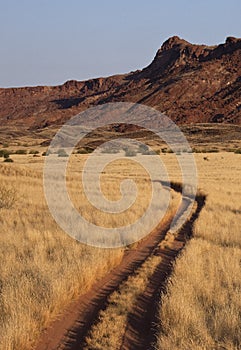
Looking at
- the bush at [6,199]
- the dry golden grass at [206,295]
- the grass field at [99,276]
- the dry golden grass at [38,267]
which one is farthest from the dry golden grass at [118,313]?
the bush at [6,199]

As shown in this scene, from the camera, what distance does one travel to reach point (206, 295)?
723cm

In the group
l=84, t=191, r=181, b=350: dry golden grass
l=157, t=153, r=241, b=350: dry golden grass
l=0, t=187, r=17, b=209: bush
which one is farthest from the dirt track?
l=0, t=187, r=17, b=209: bush

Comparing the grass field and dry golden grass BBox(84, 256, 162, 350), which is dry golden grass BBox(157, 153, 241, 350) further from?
dry golden grass BBox(84, 256, 162, 350)

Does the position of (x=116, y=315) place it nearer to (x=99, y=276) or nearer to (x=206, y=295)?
(x=206, y=295)

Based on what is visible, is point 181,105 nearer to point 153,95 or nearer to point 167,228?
point 153,95

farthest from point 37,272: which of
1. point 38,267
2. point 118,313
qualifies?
point 118,313

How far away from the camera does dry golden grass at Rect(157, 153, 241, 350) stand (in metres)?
5.64

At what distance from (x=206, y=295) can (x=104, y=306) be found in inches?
65.4

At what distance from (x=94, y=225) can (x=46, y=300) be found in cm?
686

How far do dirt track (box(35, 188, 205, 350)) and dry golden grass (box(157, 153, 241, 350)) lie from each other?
268mm

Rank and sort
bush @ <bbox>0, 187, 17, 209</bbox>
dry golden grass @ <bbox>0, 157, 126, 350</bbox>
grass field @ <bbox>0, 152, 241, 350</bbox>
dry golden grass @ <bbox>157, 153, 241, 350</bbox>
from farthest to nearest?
bush @ <bbox>0, 187, 17, 209</bbox> < dry golden grass @ <bbox>0, 157, 126, 350</bbox> < grass field @ <bbox>0, 152, 241, 350</bbox> < dry golden grass @ <bbox>157, 153, 241, 350</bbox>

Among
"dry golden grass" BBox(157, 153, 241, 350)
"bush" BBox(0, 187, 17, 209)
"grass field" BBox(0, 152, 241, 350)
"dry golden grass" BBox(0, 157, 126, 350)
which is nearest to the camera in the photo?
"dry golden grass" BBox(157, 153, 241, 350)

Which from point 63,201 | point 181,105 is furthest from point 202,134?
point 63,201

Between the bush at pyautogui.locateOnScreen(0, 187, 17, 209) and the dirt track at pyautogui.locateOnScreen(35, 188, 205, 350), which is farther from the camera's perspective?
the bush at pyautogui.locateOnScreen(0, 187, 17, 209)
